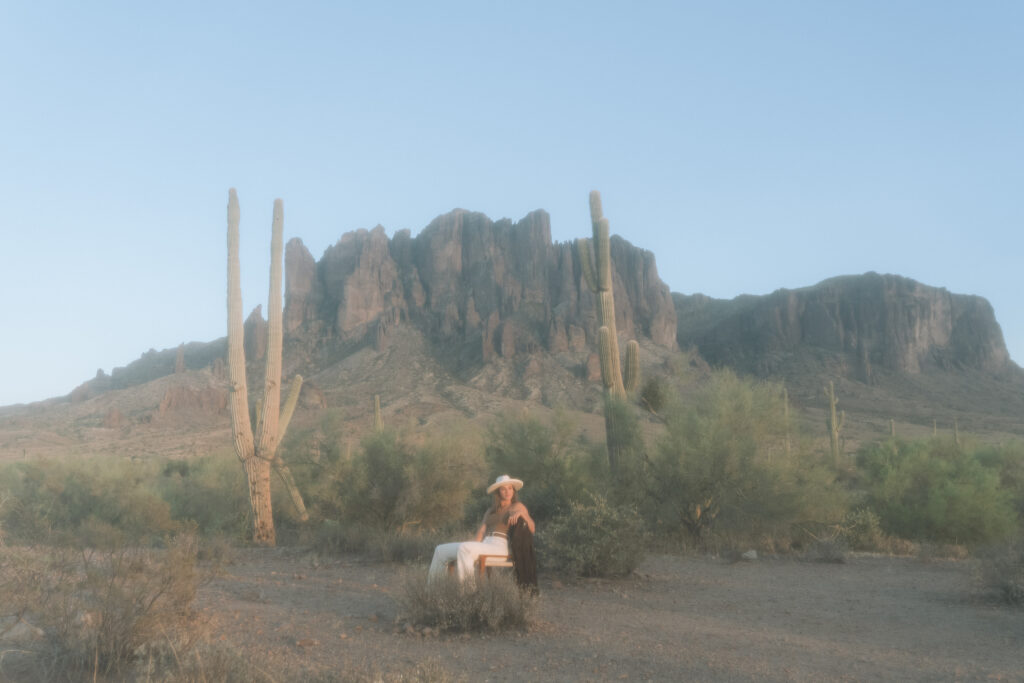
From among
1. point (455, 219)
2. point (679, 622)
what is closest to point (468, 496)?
point (679, 622)

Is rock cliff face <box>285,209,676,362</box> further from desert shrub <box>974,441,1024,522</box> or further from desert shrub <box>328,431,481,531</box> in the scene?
desert shrub <box>328,431,481,531</box>

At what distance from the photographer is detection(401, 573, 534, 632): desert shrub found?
6750 millimetres

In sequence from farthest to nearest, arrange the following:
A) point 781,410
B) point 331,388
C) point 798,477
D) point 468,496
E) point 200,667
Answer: point 331,388, point 781,410, point 468,496, point 798,477, point 200,667

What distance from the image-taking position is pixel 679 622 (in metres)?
7.53

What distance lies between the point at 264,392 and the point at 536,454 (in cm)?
539

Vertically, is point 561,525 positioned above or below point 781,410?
below

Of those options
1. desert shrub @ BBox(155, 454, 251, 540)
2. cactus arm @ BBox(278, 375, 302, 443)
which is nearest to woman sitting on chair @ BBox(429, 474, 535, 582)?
cactus arm @ BBox(278, 375, 302, 443)

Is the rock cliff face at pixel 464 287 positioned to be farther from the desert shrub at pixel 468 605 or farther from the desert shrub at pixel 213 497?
the desert shrub at pixel 468 605

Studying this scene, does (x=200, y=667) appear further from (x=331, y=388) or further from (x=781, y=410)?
(x=331, y=388)

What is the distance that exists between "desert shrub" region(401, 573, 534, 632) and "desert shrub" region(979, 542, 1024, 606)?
17.3 feet

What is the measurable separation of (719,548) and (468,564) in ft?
24.3

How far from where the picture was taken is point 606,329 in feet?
52.3

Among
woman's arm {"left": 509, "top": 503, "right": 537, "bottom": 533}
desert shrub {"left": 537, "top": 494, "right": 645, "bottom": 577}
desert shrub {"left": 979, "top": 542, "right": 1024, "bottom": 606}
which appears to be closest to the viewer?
woman's arm {"left": 509, "top": 503, "right": 537, "bottom": 533}

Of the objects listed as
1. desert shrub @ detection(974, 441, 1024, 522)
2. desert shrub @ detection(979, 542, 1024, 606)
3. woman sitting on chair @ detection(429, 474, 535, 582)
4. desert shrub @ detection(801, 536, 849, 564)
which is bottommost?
desert shrub @ detection(974, 441, 1024, 522)
